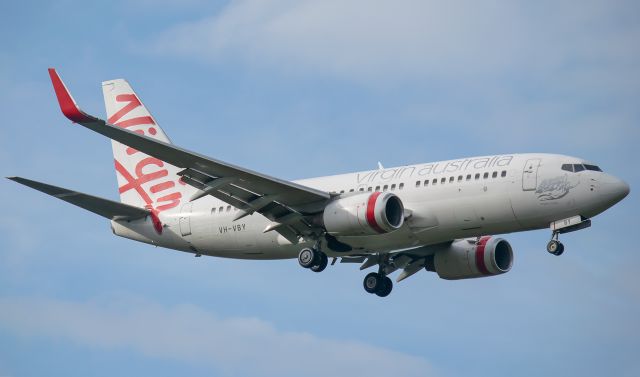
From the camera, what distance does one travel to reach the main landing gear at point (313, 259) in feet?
167

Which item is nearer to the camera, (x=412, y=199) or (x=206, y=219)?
(x=412, y=199)

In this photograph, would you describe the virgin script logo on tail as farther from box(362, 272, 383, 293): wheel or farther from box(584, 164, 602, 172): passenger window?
box(584, 164, 602, 172): passenger window

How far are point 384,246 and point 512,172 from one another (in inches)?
250

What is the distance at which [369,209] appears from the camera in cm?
4844

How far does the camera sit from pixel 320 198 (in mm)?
50438

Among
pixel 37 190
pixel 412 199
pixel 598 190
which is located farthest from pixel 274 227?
pixel 598 190

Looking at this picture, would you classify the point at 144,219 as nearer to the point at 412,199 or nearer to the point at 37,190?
the point at 37,190

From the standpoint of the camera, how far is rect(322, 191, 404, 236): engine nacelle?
48344mm

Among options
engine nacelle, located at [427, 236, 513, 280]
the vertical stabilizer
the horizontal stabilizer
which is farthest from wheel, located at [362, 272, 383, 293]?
the horizontal stabilizer

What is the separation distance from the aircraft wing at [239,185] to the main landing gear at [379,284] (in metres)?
5.26

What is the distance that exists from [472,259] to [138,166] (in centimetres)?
1631

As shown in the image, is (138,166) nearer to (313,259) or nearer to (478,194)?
(313,259)

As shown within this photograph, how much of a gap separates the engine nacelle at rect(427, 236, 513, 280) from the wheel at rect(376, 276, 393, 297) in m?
2.16

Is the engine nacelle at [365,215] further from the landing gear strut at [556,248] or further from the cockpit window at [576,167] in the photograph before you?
the cockpit window at [576,167]
